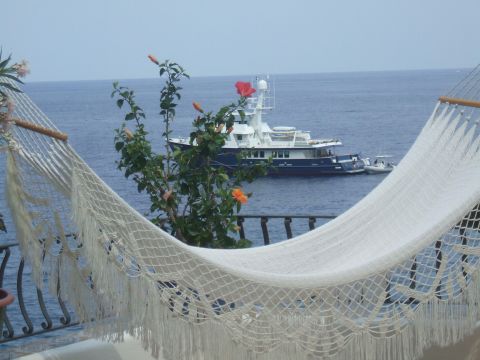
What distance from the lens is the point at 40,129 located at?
1884mm

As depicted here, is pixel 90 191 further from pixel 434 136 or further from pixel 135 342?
pixel 434 136

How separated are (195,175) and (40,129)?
1092mm

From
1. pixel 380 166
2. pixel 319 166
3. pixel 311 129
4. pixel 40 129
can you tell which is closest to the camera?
pixel 40 129

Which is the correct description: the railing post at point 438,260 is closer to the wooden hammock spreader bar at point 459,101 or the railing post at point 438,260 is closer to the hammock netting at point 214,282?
the hammock netting at point 214,282

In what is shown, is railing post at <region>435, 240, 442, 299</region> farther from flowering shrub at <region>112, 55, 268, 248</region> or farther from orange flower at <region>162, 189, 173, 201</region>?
orange flower at <region>162, 189, 173, 201</region>

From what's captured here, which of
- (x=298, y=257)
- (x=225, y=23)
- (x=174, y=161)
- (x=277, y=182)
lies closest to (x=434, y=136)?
(x=298, y=257)

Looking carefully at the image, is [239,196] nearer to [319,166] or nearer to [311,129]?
[319,166]

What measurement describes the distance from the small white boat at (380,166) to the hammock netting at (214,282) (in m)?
26.0

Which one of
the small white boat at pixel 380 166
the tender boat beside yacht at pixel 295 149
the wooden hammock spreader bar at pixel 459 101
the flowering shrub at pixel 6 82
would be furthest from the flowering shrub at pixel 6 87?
the small white boat at pixel 380 166

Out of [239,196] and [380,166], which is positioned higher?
[239,196]

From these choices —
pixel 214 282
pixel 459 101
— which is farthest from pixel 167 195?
pixel 459 101

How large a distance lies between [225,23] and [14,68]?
1666 cm

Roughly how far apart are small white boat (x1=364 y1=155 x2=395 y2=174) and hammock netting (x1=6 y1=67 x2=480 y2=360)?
26.0 m

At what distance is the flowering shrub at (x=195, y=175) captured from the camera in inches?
112
